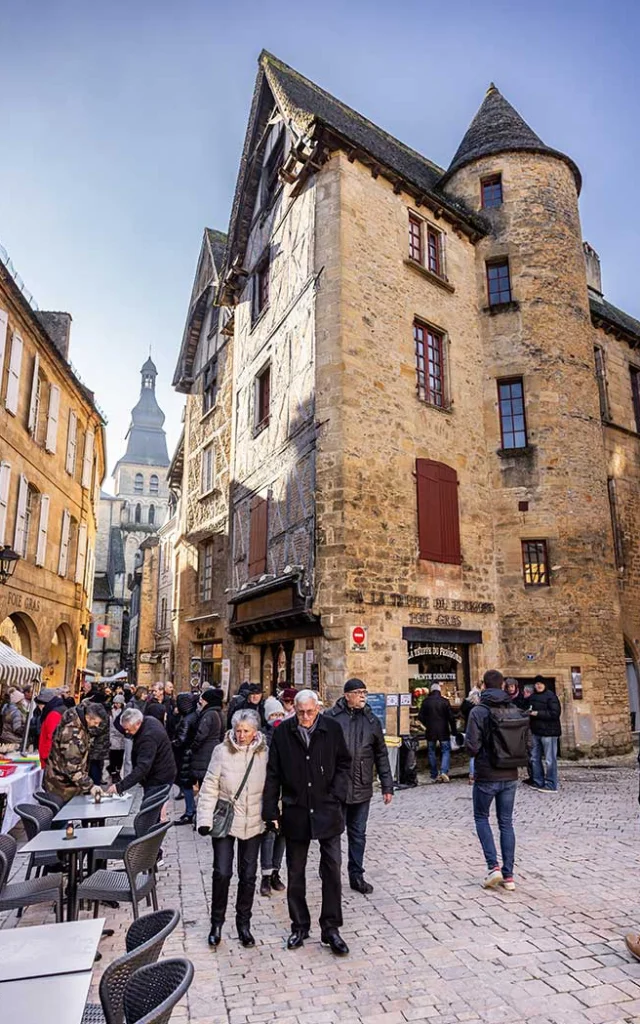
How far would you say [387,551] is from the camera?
1140 cm

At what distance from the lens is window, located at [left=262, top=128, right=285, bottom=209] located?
1515 cm

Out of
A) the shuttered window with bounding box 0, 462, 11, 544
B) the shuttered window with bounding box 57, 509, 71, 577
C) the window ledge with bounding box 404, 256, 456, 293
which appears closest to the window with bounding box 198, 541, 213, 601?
the shuttered window with bounding box 57, 509, 71, 577

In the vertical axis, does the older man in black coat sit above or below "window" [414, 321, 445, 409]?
below

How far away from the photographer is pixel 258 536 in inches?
557

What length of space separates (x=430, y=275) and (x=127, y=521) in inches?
2044

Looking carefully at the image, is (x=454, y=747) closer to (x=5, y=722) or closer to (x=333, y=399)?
(x=333, y=399)

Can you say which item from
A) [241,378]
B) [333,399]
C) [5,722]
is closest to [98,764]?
[5,722]

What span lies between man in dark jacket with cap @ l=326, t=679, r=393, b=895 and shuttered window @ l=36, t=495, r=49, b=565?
10.8 meters

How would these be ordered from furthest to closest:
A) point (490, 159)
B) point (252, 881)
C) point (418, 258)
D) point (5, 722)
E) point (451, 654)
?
point (490, 159), point (418, 258), point (451, 654), point (5, 722), point (252, 881)

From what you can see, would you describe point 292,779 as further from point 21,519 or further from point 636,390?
point 636,390

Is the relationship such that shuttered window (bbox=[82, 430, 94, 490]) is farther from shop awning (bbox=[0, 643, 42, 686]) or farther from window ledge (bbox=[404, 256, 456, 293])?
window ledge (bbox=[404, 256, 456, 293])

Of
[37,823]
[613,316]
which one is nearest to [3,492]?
[37,823]

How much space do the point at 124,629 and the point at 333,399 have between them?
39.2 meters

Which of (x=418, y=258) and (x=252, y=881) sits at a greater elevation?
(x=418, y=258)
